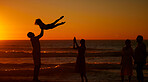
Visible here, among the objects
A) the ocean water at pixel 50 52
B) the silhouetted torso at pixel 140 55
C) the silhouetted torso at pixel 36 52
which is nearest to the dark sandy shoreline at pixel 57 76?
the silhouetted torso at pixel 36 52

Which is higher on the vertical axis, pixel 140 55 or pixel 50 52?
pixel 140 55

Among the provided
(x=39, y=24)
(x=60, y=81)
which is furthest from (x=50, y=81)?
(x=39, y=24)

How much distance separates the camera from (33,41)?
9117 mm

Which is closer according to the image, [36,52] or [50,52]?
[36,52]

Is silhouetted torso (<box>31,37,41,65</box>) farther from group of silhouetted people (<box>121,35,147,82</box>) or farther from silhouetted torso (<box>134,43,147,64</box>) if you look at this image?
silhouetted torso (<box>134,43,147,64</box>)

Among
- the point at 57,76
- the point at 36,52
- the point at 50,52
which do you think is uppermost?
the point at 36,52

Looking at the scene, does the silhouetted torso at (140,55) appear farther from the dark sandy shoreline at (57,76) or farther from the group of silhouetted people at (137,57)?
the dark sandy shoreline at (57,76)

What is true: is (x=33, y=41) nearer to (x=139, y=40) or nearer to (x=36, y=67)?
(x=36, y=67)

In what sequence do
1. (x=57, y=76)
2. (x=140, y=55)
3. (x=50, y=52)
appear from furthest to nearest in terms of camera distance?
(x=50, y=52) < (x=57, y=76) < (x=140, y=55)

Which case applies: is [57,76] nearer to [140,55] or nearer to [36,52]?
[36,52]

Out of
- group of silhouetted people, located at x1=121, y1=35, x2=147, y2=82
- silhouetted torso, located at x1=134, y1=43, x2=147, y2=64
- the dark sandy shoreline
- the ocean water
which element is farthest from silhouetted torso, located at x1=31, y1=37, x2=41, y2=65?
the ocean water

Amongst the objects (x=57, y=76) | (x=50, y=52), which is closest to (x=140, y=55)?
(x=57, y=76)

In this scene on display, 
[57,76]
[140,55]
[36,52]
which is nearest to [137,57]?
[140,55]

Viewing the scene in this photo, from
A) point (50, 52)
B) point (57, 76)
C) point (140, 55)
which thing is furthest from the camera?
point (50, 52)
